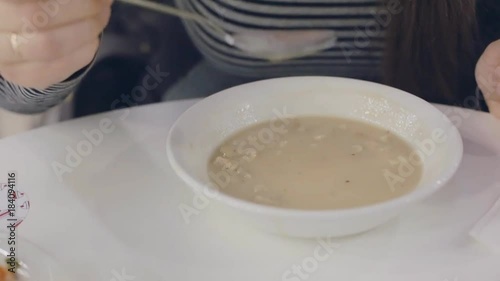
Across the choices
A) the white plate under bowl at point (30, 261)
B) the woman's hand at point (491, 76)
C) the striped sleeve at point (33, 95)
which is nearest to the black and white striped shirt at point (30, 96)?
the striped sleeve at point (33, 95)

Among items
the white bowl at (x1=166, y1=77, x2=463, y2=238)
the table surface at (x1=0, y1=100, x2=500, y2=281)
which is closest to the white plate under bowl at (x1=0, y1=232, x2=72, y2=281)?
the table surface at (x1=0, y1=100, x2=500, y2=281)

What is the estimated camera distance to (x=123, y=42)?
1069 millimetres

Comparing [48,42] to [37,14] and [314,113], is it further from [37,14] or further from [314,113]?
[314,113]

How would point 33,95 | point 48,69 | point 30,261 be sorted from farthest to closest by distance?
point 33,95
point 48,69
point 30,261

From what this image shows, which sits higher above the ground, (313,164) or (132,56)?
(313,164)

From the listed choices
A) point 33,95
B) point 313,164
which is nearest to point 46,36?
point 33,95

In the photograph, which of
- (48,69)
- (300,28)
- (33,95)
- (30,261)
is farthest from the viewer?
(300,28)

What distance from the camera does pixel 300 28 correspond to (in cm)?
101

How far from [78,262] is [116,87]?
21.7 inches

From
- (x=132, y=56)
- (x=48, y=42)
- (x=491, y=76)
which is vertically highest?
(x=48, y=42)

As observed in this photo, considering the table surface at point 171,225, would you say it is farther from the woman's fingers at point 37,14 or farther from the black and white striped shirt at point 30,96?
the woman's fingers at point 37,14

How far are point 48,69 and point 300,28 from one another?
446 mm

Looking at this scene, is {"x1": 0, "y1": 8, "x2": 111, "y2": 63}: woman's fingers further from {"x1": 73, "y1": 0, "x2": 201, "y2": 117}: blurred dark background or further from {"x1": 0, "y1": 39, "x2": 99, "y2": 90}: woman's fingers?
{"x1": 73, "y1": 0, "x2": 201, "y2": 117}: blurred dark background

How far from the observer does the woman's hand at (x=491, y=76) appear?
2.74ft
